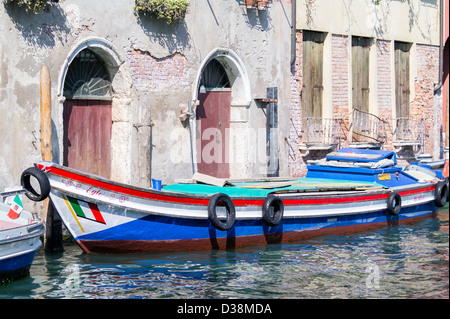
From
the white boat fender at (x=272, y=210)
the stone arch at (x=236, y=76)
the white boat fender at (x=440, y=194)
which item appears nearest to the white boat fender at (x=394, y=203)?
the white boat fender at (x=440, y=194)

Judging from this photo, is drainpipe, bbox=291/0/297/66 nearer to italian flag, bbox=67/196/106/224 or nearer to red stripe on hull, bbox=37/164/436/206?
red stripe on hull, bbox=37/164/436/206

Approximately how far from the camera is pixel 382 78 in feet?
58.6

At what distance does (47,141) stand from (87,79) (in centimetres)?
193

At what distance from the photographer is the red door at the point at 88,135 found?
11617 mm

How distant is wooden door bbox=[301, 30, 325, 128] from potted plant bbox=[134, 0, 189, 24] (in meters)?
3.94

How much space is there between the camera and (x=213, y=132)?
14219 millimetres

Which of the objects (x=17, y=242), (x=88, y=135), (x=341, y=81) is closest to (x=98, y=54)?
(x=88, y=135)

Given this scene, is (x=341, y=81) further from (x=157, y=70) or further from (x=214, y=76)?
(x=157, y=70)

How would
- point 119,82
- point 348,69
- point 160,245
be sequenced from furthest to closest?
point 348,69 < point 119,82 < point 160,245

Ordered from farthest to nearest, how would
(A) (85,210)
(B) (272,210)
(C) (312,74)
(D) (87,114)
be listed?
(C) (312,74) < (D) (87,114) < (B) (272,210) < (A) (85,210)

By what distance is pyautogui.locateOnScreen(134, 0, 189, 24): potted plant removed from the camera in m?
12.1
